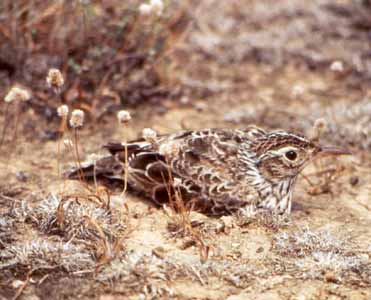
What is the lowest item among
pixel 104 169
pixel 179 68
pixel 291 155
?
pixel 104 169

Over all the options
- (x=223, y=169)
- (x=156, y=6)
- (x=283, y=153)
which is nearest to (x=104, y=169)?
(x=223, y=169)

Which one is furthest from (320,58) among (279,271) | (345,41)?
(279,271)

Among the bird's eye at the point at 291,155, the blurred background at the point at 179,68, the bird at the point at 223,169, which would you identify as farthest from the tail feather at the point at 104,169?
the bird's eye at the point at 291,155

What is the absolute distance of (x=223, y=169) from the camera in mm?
7160

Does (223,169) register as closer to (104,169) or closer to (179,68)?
(104,169)

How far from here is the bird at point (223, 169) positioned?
7.05 m

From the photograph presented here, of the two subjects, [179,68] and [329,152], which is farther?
[179,68]

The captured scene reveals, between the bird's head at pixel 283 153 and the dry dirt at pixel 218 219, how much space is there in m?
0.41

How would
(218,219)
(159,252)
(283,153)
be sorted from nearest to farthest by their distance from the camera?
(159,252) < (218,219) < (283,153)

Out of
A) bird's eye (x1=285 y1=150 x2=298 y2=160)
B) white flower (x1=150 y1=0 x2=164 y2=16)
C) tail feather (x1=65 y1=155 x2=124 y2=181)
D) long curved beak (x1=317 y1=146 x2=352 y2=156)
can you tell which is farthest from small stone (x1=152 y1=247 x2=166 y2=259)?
white flower (x1=150 y1=0 x2=164 y2=16)

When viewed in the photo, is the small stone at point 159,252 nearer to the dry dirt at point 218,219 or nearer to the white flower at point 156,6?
the dry dirt at point 218,219

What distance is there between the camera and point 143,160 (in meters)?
7.24

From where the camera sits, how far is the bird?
23.1 ft

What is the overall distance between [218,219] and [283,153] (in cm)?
78
